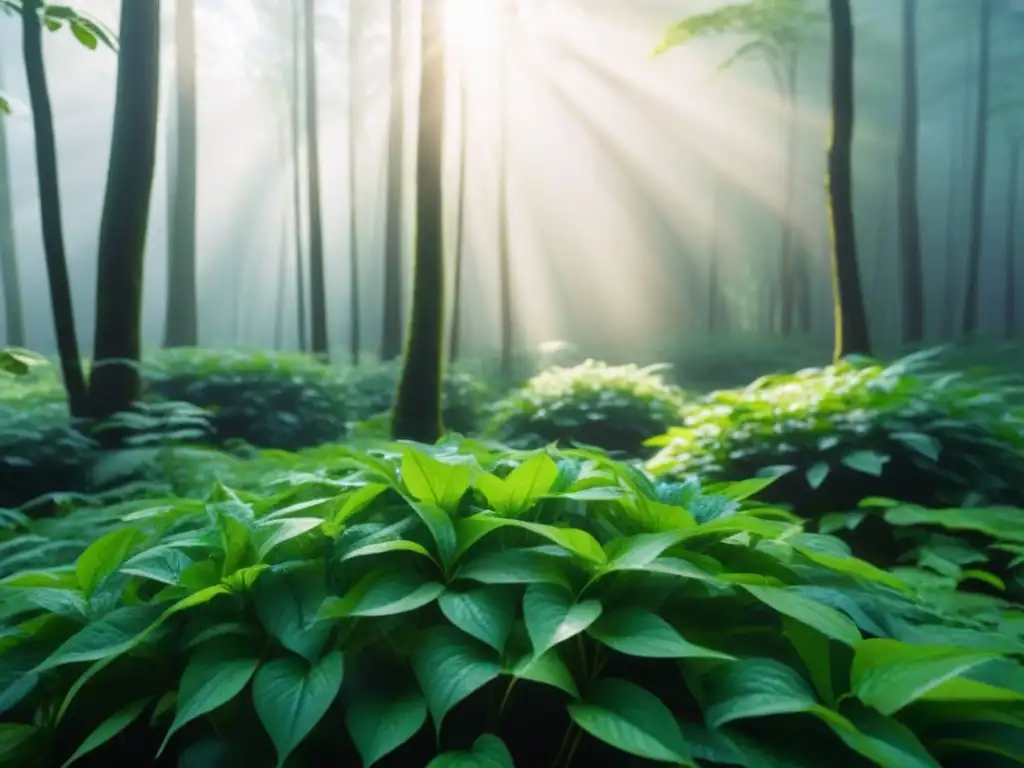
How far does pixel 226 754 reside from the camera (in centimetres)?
101

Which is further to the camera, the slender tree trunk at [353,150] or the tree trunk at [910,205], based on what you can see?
the slender tree trunk at [353,150]

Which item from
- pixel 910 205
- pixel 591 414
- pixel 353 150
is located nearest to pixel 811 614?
pixel 591 414

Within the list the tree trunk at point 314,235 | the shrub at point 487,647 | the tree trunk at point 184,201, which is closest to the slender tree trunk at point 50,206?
the shrub at point 487,647

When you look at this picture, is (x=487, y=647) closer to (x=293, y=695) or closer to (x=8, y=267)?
(x=293, y=695)

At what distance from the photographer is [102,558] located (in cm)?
133

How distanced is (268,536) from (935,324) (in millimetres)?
30989

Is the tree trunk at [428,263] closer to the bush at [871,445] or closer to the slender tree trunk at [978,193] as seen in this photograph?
the bush at [871,445]

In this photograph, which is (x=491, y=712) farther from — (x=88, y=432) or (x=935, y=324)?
(x=935, y=324)

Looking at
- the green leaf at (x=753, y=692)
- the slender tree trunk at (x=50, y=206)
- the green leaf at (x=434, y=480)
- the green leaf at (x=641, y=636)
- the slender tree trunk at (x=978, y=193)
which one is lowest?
the green leaf at (x=753, y=692)

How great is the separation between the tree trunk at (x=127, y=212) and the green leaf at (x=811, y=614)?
4757 mm

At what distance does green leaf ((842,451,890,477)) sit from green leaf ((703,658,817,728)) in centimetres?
228

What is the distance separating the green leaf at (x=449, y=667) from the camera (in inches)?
35.6

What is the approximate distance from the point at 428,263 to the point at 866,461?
3.85 m

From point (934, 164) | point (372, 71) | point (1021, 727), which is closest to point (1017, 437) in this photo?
point (1021, 727)
